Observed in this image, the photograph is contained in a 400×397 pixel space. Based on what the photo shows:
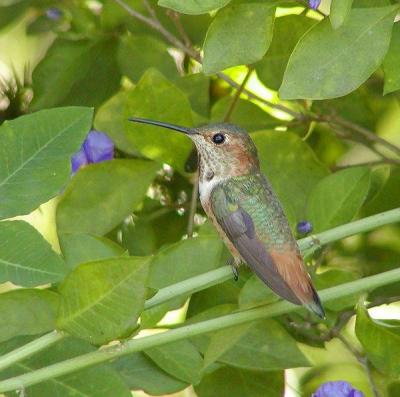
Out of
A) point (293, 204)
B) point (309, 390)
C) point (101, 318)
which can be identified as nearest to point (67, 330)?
point (101, 318)

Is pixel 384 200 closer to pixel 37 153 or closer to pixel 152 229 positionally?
pixel 152 229

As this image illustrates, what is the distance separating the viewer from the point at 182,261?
5.70 ft

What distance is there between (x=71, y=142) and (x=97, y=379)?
0.35 metres

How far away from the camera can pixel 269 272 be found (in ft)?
5.74

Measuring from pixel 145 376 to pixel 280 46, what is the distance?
1.97 feet

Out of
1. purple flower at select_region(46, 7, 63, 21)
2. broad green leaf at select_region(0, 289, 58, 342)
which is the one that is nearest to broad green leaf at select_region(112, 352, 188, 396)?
broad green leaf at select_region(0, 289, 58, 342)

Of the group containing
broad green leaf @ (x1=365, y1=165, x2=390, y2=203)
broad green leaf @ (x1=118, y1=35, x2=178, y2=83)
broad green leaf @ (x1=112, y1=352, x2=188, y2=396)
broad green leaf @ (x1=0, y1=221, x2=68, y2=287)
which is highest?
broad green leaf @ (x1=0, y1=221, x2=68, y2=287)

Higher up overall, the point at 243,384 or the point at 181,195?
the point at 181,195

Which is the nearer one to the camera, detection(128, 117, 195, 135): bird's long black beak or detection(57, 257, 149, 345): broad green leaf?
detection(57, 257, 149, 345): broad green leaf

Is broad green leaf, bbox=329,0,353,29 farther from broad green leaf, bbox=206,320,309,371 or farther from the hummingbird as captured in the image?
broad green leaf, bbox=206,320,309,371

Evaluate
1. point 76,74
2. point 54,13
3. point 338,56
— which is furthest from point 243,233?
point 54,13

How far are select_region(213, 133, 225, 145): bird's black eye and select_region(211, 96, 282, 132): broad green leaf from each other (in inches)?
1.6

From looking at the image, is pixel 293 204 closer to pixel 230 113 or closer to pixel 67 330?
pixel 230 113

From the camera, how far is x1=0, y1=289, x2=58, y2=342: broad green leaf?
65.2 inches
